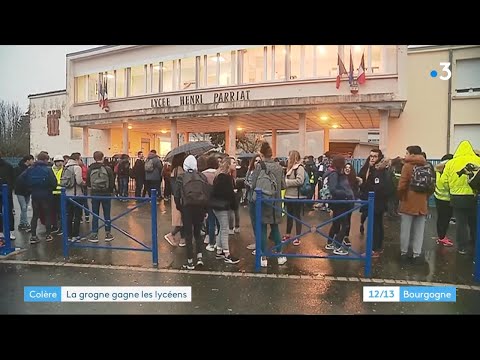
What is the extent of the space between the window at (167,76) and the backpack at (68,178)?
32.2 feet

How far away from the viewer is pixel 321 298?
3.58 m

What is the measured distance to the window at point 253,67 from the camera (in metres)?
12.8

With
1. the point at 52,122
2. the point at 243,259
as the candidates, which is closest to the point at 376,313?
the point at 243,259

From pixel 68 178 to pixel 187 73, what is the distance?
9657mm

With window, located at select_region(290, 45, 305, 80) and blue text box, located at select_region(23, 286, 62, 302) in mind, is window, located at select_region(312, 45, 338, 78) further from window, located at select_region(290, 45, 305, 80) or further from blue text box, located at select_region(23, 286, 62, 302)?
blue text box, located at select_region(23, 286, 62, 302)

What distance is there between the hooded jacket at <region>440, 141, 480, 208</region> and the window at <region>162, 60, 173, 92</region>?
12169 mm

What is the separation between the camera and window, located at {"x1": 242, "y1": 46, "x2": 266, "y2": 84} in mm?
12812

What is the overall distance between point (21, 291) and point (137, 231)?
10.1 feet

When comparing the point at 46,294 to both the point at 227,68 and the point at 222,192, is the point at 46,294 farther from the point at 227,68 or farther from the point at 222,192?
the point at 227,68

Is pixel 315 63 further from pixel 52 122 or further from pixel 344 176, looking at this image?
pixel 52 122

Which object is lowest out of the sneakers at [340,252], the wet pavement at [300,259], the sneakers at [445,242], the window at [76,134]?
the wet pavement at [300,259]

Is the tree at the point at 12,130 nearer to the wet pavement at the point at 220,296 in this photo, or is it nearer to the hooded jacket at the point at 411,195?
the wet pavement at the point at 220,296

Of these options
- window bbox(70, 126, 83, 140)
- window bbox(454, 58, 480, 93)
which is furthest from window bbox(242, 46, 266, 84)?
window bbox(70, 126, 83, 140)
